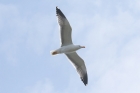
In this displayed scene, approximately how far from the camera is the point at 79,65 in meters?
28.2

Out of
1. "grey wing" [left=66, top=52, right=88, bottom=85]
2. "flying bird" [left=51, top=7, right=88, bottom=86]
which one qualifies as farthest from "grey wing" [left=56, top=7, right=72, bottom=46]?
"grey wing" [left=66, top=52, right=88, bottom=85]

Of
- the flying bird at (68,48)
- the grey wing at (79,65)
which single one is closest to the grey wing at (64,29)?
the flying bird at (68,48)

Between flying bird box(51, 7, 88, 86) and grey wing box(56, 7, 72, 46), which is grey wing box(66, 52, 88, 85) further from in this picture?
grey wing box(56, 7, 72, 46)

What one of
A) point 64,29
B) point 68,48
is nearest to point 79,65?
point 68,48

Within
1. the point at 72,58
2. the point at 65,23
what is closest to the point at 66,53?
the point at 72,58

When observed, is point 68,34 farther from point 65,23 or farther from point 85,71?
point 85,71

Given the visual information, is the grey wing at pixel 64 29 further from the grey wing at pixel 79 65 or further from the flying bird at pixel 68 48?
the grey wing at pixel 79 65

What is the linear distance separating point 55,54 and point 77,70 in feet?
7.26

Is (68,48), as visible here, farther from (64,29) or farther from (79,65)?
(79,65)

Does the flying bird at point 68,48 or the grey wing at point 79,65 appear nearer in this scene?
the flying bird at point 68,48

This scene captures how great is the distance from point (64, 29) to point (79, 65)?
318 cm

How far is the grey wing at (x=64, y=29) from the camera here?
26547 millimetres

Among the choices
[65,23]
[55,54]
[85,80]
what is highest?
[65,23]

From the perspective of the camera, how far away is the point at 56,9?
89.8 ft
